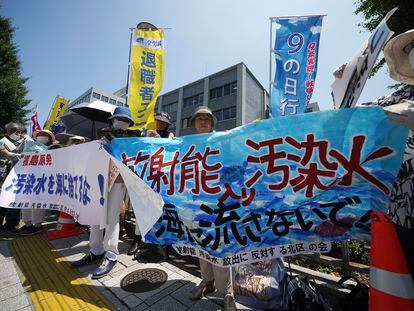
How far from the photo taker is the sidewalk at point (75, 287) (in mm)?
2254

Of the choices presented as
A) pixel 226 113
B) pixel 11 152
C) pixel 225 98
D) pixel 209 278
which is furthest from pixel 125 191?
pixel 225 98

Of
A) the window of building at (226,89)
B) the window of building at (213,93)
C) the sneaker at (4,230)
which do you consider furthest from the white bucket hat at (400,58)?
the window of building at (213,93)

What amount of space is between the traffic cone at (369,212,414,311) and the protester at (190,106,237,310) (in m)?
1.26

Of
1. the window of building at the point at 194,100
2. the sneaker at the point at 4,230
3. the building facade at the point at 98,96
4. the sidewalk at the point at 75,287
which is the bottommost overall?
the sidewalk at the point at 75,287

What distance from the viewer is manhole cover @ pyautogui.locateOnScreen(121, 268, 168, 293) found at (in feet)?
8.40

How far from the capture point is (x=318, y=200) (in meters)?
1.83

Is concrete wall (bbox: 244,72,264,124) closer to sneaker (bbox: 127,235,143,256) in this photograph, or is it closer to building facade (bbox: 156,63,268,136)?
building facade (bbox: 156,63,268,136)

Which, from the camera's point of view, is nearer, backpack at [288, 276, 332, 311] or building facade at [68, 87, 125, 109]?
backpack at [288, 276, 332, 311]

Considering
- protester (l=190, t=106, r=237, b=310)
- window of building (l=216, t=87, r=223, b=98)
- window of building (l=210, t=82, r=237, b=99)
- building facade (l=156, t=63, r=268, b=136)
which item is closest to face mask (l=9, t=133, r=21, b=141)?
protester (l=190, t=106, r=237, b=310)

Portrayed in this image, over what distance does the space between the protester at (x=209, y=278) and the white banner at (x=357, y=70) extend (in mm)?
1579

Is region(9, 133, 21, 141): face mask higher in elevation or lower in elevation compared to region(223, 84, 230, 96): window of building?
lower

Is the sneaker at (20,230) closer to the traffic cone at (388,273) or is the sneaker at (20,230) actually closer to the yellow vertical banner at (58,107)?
the traffic cone at (388,273)

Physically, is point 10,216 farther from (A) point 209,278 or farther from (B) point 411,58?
(B) point 411,58

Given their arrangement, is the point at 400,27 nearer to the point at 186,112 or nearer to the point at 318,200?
the point at 318,200
